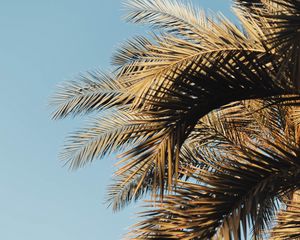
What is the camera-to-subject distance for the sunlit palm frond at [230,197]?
193 inches

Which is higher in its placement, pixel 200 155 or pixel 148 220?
pixel 200 155

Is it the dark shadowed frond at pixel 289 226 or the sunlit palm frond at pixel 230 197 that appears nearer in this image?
the sunlit palm frond at pixel 230 197

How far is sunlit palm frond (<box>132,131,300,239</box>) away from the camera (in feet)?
16.1

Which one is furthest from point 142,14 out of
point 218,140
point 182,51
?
point 182,51

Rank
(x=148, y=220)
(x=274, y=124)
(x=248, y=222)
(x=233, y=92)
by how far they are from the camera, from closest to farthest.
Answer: (x=248, y=222)
(x=233, y=92)
(x=148, y=220)
(x=274, y=124)

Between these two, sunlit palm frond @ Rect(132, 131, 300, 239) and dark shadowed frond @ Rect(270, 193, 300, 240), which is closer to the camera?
sunlit palm frond @ Rect(132, 131, 300, 239)

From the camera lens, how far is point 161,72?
532 centimetres

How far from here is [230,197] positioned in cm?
504

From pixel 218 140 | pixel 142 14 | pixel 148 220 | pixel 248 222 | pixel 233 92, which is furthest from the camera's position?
pixel 142 14

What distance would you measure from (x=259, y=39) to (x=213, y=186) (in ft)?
4.36

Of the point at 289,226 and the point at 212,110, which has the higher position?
the point at 212,110

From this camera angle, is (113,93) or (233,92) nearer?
(233,92)

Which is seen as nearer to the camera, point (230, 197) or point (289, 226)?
point (230, 197)

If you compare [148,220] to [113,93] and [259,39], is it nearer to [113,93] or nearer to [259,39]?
[259,39]
